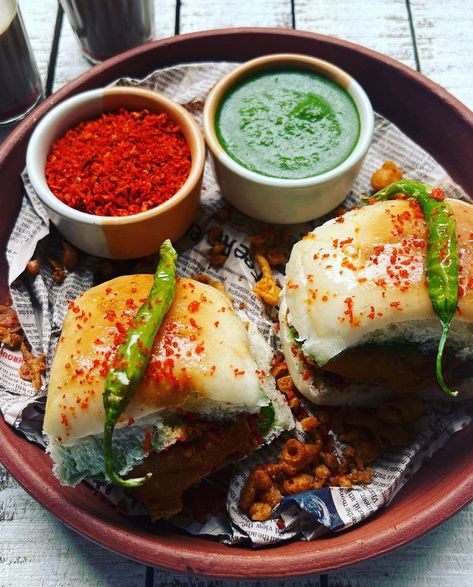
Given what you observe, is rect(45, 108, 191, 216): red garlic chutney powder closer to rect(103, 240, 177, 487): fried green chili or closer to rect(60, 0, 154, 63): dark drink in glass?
rect(103, 240, 177, 487): fried green chili

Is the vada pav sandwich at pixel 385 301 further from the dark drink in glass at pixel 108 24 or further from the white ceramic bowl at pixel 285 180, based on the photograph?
the dark drink in glass at pixel 108 24

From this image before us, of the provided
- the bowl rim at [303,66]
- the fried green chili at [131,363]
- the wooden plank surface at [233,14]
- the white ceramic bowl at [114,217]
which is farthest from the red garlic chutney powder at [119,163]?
the wooden plank surface at [233,14]

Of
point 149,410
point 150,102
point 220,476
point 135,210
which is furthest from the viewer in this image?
point 150,102

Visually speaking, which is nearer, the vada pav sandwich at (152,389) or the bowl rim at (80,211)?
the vada pav sandwich at (152,389)

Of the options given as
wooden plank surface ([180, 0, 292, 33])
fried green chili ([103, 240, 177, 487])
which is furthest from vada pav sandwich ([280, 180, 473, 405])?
wooden plank surface ([180, 0, 292, 33])

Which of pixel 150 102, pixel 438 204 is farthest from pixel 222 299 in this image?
pixel 150 102

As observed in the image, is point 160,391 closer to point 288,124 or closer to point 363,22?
point 288,124

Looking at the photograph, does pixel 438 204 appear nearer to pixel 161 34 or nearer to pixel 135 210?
pixel 135 210
